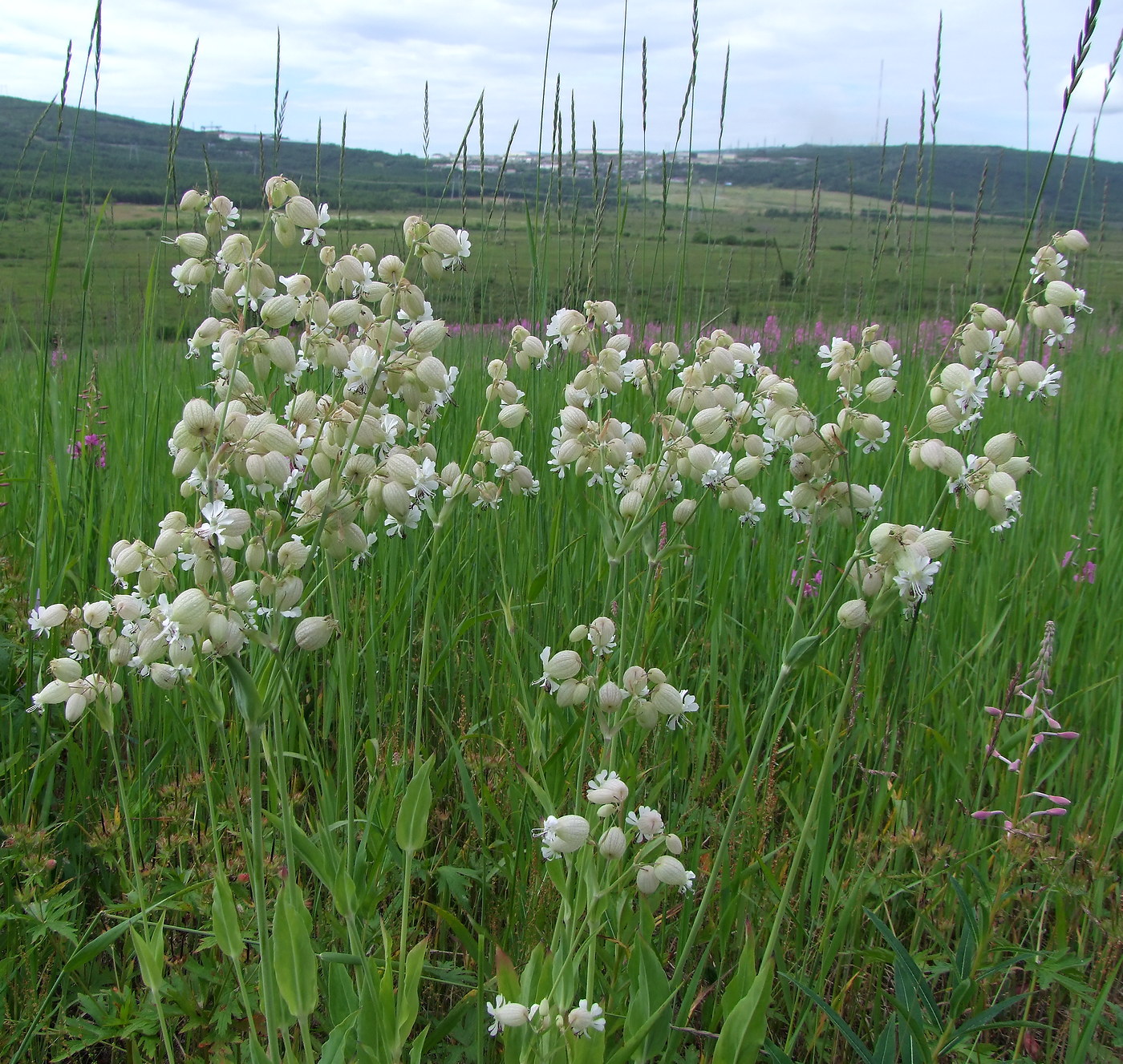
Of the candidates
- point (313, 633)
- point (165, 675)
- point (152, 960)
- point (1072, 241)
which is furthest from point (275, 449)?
point (1072, 241)

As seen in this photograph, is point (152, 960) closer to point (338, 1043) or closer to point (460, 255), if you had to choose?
point (338, 1043)

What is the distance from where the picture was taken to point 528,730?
1707 millimetres

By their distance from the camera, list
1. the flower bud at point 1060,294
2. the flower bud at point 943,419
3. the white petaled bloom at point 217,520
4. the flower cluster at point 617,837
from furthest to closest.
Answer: the flower bud at point 1060,294, the flower bud at point 943,419, the flower cluster at point 617,837, the white petaled bloom at point 217,520

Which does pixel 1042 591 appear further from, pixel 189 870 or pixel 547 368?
pixel 189 870

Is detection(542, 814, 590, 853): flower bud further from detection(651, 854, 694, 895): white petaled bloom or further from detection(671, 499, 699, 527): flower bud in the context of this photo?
detection(671, 499, 699, 527): flower bud

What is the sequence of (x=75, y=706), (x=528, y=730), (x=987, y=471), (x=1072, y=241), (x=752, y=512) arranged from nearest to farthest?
(x=75, y=706), (x=987, y=471), (x=1072, y=241), (x=528, y=730), (x=752, y=512)

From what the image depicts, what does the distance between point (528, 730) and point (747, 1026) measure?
0.75m

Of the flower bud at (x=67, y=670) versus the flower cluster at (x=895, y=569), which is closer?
the flower cluster at (x=895, y=569)

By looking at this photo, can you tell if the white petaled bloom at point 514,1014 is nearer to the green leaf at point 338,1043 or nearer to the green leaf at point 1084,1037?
the green leaf at point 338,1043

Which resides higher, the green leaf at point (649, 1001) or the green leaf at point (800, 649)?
the green leaf at point (800, 649)

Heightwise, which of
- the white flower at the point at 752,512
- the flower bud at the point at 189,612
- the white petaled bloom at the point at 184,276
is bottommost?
the flower bud at the point at 189,612

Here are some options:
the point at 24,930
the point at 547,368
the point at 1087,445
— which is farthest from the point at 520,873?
the point at 1087,445

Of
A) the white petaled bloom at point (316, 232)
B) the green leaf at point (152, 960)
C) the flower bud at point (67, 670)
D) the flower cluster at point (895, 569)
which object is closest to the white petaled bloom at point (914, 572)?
the flower cluster at point (895, 569)

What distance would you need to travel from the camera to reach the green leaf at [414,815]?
4.01 feet
